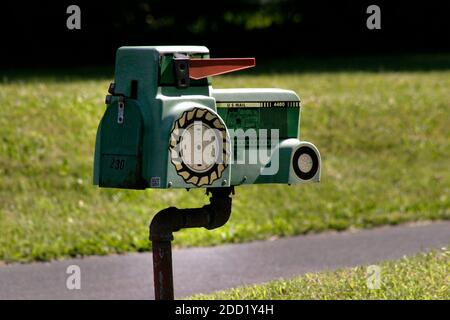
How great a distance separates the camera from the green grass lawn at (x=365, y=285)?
7.08 m

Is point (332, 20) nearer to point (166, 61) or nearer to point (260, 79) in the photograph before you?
point (260, 79)

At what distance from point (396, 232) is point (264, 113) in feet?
19.5

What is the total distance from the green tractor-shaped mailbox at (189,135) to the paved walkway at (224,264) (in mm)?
3230

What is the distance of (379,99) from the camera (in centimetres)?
1454

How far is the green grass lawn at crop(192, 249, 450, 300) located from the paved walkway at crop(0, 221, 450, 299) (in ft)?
4.40

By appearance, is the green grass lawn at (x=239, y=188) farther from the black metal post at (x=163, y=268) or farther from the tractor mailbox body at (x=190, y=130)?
the tractor mailbox body at (x=190, y=130)

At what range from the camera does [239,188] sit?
11727 millimetres

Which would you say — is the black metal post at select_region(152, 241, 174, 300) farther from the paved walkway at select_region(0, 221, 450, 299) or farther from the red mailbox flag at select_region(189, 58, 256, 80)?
the paved walkway at select_region(0, 221, 450, 299)

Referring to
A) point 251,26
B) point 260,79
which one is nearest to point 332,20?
point 251,26

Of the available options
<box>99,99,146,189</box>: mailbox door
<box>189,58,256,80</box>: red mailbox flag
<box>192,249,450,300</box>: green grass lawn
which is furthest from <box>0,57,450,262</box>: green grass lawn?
<box>189,58,256,80</box>: red mailbox flag

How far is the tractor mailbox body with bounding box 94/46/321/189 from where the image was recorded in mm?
5461

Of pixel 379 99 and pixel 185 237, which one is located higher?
pixel 379 99

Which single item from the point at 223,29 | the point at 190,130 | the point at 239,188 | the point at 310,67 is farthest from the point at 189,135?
the point at 223,29
